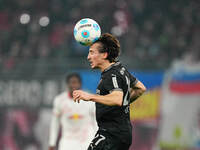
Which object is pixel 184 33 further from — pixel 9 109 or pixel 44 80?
pixel 9 109

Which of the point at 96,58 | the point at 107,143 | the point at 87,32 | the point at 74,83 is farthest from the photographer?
the point at 74,83

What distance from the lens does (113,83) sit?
6.09 meters

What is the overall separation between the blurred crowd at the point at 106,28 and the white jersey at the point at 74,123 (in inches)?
223

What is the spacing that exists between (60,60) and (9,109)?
2134 millimetres

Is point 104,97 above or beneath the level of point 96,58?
beneath

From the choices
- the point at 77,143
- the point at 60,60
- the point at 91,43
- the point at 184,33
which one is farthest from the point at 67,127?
the point at 184,33

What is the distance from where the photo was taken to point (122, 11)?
17547 mm

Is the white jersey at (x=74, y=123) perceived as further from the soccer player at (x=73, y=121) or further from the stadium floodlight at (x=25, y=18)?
the stadium floodlight at (x=25, y=18)

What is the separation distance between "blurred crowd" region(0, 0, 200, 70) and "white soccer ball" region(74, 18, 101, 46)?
799 cm

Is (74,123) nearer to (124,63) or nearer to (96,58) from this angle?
(96,58)

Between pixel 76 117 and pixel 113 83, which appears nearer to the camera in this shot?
pixel 113 83

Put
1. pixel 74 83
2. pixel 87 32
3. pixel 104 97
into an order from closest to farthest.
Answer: pixel 104 97, pixel 87 32, pixel 74 83

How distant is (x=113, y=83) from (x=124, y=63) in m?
8.84

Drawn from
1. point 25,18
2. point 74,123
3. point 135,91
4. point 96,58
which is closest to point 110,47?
point 96,58
